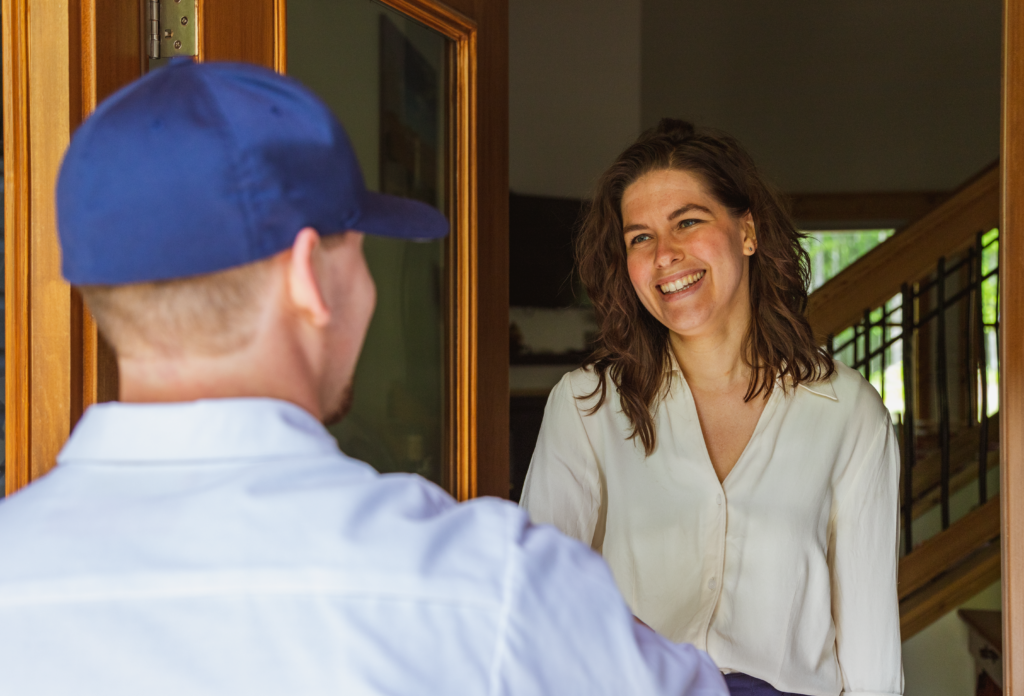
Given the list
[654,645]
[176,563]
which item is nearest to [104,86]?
[176,563]

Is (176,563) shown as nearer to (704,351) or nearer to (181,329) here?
(181,329)

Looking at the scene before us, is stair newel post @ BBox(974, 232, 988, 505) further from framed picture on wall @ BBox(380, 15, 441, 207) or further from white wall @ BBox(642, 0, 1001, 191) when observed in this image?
framed picture on wall @ BBox(380, 15, 441, 207)

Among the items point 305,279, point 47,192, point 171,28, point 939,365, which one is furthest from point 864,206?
point 305,279

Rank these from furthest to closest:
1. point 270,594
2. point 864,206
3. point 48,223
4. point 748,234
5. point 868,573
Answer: point 864,206 → point 748,234 → point 868,573 → point 48,223 → point 270,594

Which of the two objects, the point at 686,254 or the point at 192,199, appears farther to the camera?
the point at 686,254

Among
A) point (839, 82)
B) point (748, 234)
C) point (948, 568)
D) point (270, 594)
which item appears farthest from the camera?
point (839, 82)

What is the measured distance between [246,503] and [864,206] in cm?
640

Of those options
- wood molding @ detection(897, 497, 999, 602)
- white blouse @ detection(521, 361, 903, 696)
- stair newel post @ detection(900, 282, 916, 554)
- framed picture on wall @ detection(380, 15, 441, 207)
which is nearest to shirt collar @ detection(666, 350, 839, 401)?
white blouse @ detection(521, 361, 903, 696)

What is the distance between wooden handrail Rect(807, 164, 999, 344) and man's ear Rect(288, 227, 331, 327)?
3267 mm

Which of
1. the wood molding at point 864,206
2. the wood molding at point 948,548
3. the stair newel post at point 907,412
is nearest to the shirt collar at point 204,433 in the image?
the wood molding at point 948,548

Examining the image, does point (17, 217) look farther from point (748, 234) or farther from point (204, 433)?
point (748, 234)

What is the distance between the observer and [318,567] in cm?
56

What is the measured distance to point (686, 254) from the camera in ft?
5.83

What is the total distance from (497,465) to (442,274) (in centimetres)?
43
